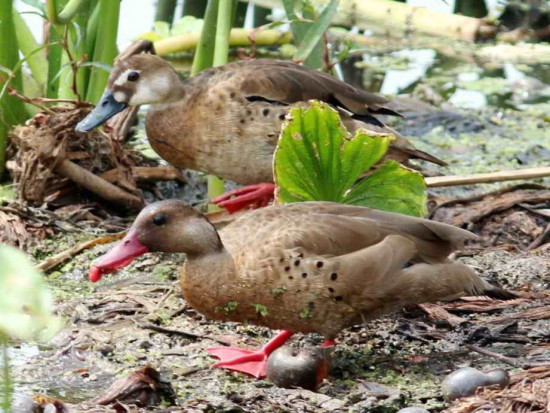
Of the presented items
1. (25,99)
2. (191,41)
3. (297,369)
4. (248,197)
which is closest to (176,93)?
(248,197)

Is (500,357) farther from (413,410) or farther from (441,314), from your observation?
(413,410)

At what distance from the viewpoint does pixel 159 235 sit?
5355mm

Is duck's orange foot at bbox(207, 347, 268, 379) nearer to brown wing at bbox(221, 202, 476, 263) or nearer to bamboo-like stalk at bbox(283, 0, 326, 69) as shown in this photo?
brown wing at bbox(221, 202, 476, 263)

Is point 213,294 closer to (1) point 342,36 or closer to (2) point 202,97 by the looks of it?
(2) point 202,97

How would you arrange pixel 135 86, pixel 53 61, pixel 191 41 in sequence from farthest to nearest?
pixel 191 41 → pixel 53 61 → pixel 135 86

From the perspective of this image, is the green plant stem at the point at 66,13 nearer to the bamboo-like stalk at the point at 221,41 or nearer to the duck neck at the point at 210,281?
the bamboo-like stalk at the point at 221,41

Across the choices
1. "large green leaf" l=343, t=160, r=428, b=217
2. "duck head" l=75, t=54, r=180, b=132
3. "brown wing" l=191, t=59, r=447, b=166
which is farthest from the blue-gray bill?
"large green leaf" l=343, t=160, r=428, b=217

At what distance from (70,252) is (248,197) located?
41.4 inches

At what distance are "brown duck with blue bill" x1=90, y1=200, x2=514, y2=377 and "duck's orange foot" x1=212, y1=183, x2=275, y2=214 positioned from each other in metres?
1.46

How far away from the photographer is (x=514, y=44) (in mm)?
11570

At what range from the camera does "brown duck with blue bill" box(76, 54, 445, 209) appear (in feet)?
22.5

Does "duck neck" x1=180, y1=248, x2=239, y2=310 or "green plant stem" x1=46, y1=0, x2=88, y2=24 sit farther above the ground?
"green plant stem" x1=46, y1=0, x2=88, y2=24

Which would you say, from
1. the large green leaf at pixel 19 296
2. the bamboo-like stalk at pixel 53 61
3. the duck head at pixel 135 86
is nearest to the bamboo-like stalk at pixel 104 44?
the bamboo-like stalk at pixel 53 61

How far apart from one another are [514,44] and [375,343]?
662 cm
